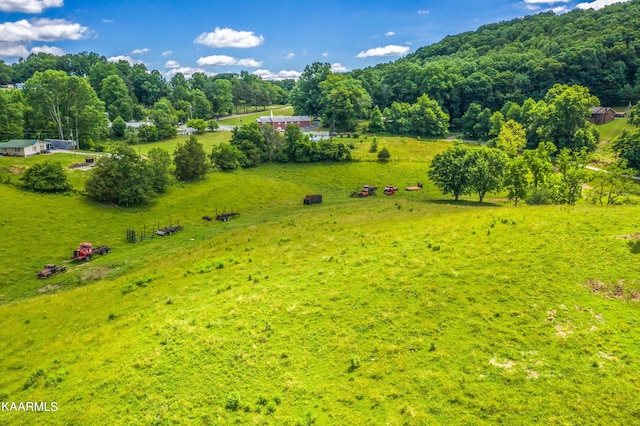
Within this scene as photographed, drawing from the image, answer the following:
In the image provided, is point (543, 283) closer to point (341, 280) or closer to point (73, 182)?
point (341, 280)

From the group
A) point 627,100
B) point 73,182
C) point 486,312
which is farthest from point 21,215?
point 627,100

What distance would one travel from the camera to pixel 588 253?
23781mm

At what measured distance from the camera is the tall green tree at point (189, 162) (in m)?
65.7

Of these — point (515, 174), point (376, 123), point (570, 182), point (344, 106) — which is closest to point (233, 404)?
point (515, 174)

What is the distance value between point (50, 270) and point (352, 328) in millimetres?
31299

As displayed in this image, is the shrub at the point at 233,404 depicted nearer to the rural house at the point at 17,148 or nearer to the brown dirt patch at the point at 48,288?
the brown dirt patch at the point at 48,288

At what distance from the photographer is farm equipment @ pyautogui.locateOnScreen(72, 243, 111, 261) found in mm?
39531

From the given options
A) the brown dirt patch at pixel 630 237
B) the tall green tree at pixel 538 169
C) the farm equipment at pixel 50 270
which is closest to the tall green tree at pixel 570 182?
the tall green tree at pixel 538 169

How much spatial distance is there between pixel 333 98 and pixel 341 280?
335 feet

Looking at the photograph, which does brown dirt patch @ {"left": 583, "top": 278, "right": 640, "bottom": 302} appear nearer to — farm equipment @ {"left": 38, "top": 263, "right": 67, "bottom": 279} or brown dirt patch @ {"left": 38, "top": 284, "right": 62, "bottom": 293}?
brown dirt patch @ {"left": 38, "top": 284, "right": 62, "bottom": 293}

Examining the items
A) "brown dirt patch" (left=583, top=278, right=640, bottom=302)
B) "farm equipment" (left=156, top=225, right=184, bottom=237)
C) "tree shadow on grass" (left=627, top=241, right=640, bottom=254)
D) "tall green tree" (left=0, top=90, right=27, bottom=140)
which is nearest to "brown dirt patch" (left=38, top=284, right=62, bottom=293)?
"farm equipment" (left=156, top=225, right=184, bottom=237)

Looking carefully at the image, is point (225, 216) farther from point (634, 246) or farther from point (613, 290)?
point (634, 246)

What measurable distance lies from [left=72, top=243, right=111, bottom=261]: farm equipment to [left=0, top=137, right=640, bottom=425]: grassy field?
2.95 metres

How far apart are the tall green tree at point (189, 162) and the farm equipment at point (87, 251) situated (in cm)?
2580
